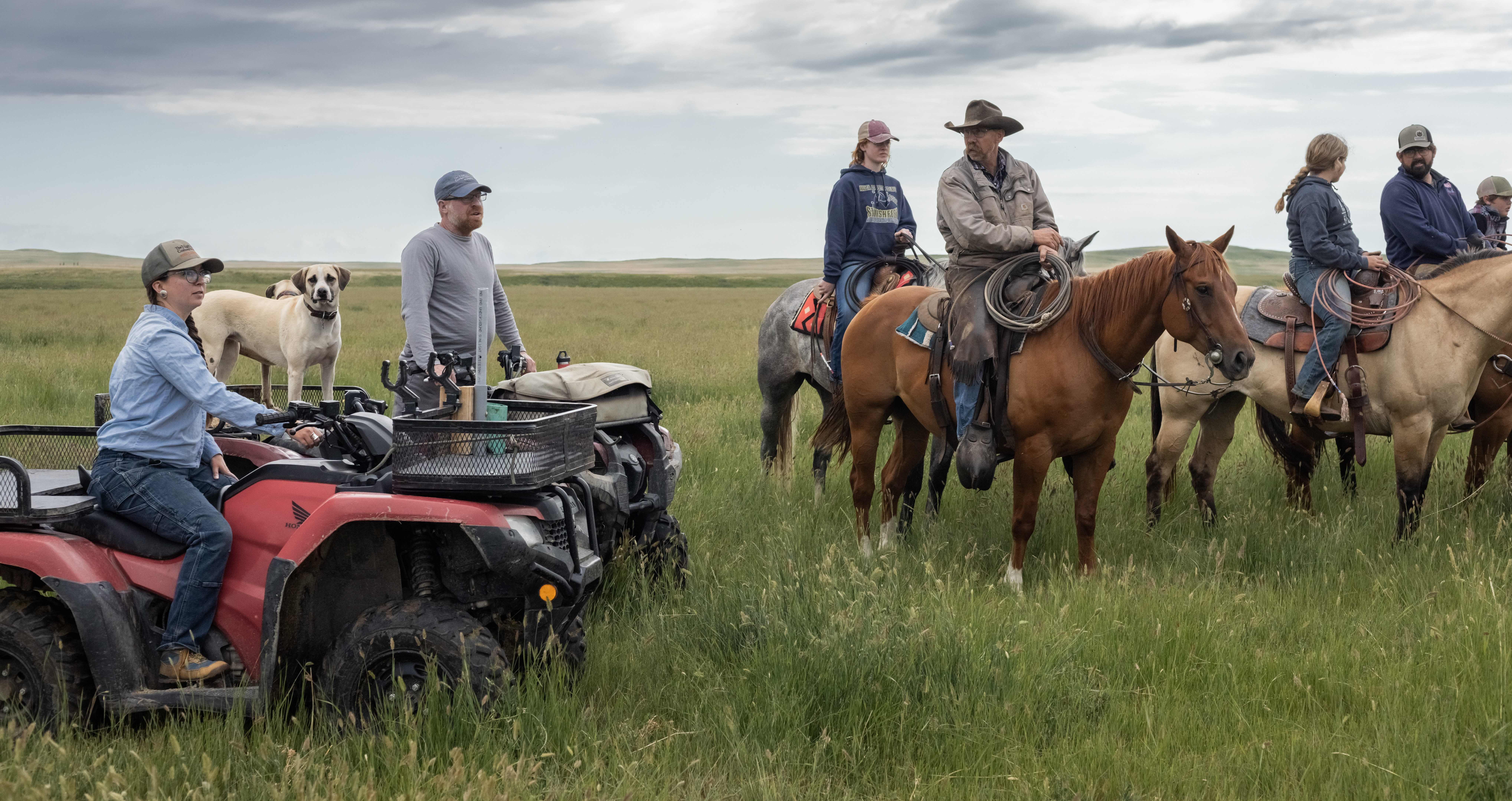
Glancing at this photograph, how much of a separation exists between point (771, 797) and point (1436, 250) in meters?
7.25

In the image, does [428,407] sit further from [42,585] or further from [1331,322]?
[1331,322]

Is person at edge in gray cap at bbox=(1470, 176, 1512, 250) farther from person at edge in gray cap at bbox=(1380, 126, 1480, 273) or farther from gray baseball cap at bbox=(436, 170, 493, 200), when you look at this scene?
gray baseball cap at bbox=(436, 170, 493, 200)

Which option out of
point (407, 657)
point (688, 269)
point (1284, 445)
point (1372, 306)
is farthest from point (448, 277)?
point (688, 269)

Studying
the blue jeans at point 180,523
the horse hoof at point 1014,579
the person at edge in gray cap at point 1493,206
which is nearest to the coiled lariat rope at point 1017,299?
the horse hoof at point 1014,579

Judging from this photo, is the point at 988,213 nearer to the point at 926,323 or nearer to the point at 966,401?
the point at 926,323

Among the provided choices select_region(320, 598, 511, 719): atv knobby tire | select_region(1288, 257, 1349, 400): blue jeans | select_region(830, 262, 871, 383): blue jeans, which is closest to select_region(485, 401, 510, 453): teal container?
select_region(320, 598, 511, 719): atv knobby tire

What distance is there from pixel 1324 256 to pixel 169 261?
6787 mm

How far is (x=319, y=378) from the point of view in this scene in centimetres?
1507

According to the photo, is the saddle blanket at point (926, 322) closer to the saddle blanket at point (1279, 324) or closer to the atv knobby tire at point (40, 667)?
the saddle blanket at point (1279, 324)

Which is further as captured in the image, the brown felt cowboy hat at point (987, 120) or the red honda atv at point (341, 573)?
the brown felt cowboy hat at point (987, 120)

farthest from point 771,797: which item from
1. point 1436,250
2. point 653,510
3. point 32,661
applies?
point 1436,250

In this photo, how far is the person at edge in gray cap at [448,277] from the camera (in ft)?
18.8

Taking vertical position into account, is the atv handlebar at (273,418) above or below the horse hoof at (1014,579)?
above

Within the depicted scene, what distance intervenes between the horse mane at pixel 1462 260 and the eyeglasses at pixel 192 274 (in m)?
7.34
